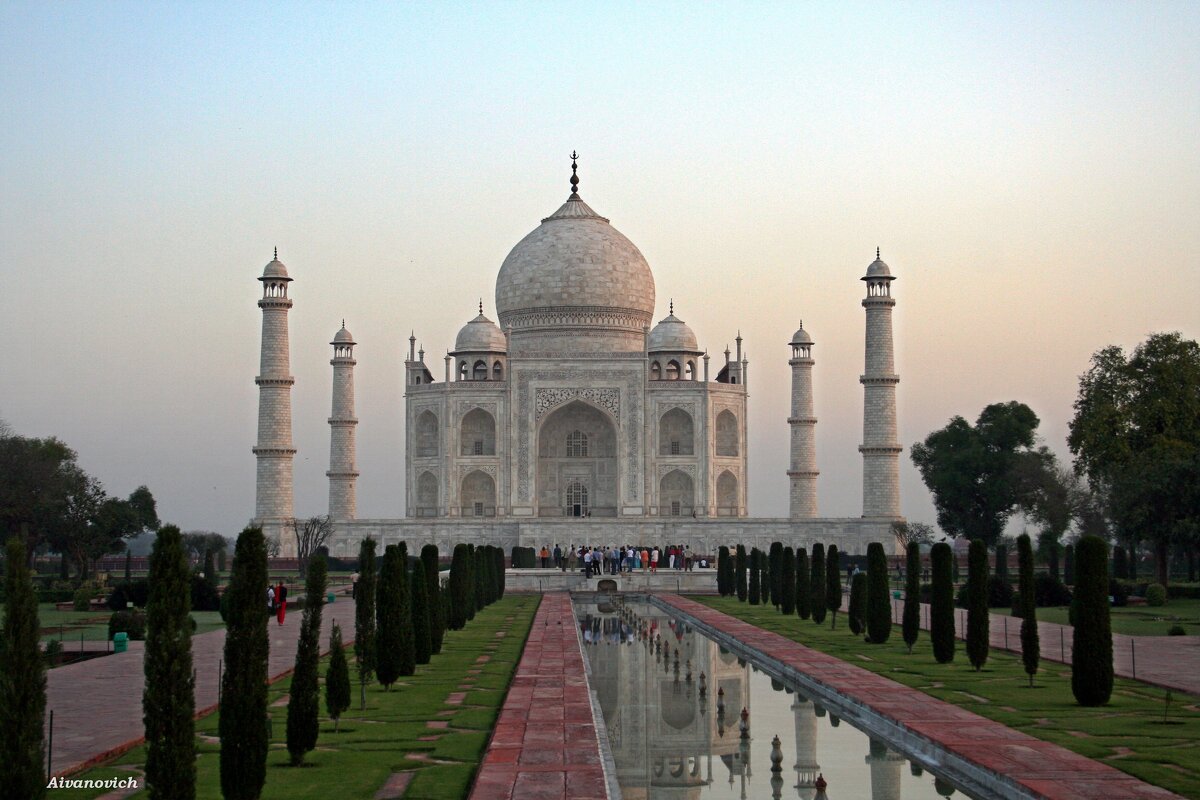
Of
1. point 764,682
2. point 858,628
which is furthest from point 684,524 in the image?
point 764,682

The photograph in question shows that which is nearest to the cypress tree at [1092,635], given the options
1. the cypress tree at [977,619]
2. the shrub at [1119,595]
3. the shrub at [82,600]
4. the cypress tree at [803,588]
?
the cypress tree at [977,619]

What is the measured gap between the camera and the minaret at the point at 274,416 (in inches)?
1452

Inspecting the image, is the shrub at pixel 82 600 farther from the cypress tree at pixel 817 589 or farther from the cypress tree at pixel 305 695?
the cypress tree at pixel 305 695

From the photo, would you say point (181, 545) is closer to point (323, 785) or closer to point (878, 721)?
point (323, 785)

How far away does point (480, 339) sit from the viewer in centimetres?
4144

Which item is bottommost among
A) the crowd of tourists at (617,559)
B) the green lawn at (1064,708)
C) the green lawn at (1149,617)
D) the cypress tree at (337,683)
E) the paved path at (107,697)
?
the paved path at (107,697)

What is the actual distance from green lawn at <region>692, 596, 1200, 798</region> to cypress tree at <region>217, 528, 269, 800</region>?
16.0ft

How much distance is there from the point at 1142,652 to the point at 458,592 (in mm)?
8525

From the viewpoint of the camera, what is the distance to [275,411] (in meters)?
37.1

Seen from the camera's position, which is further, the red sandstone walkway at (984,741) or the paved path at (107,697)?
the paved path at (107,697)

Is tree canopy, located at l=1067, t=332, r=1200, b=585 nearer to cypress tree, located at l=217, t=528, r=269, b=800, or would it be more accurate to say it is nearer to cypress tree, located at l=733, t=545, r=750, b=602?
cypress tree, located at l=733, t=545, r=750, b=602

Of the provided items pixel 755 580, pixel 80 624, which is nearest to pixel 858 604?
pixel 755 580

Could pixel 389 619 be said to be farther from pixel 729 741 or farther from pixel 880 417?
pixel 880 417

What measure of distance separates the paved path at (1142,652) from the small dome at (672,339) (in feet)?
70.6
